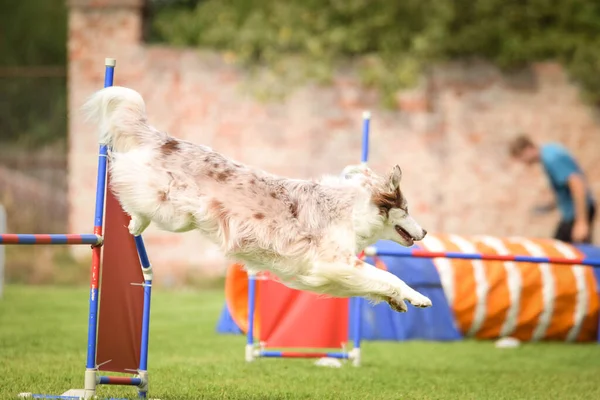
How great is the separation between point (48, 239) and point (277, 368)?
262 cm

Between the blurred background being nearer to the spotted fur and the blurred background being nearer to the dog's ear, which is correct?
the dog's ear

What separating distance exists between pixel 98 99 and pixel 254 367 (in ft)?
8.80

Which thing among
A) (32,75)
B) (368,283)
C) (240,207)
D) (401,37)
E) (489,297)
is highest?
(401,37)

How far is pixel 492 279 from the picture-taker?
8.52m

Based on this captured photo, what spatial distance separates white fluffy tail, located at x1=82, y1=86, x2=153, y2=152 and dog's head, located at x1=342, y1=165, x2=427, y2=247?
1152 mm

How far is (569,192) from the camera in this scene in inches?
370

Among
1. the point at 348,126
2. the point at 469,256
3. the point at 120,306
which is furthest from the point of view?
the point at 348,126

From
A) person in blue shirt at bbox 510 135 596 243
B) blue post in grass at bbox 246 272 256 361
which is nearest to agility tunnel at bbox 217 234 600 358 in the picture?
person in blue shirt at bbox 510 135 596 243

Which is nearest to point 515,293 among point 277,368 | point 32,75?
point 277,368

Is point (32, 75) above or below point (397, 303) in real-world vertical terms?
above

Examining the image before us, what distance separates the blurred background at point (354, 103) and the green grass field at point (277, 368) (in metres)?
3.27

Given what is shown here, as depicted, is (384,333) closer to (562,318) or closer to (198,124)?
(562,318)

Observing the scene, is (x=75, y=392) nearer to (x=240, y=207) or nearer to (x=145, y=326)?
(x=145, y=326)

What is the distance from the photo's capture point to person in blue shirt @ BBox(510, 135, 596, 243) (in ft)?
30.0
